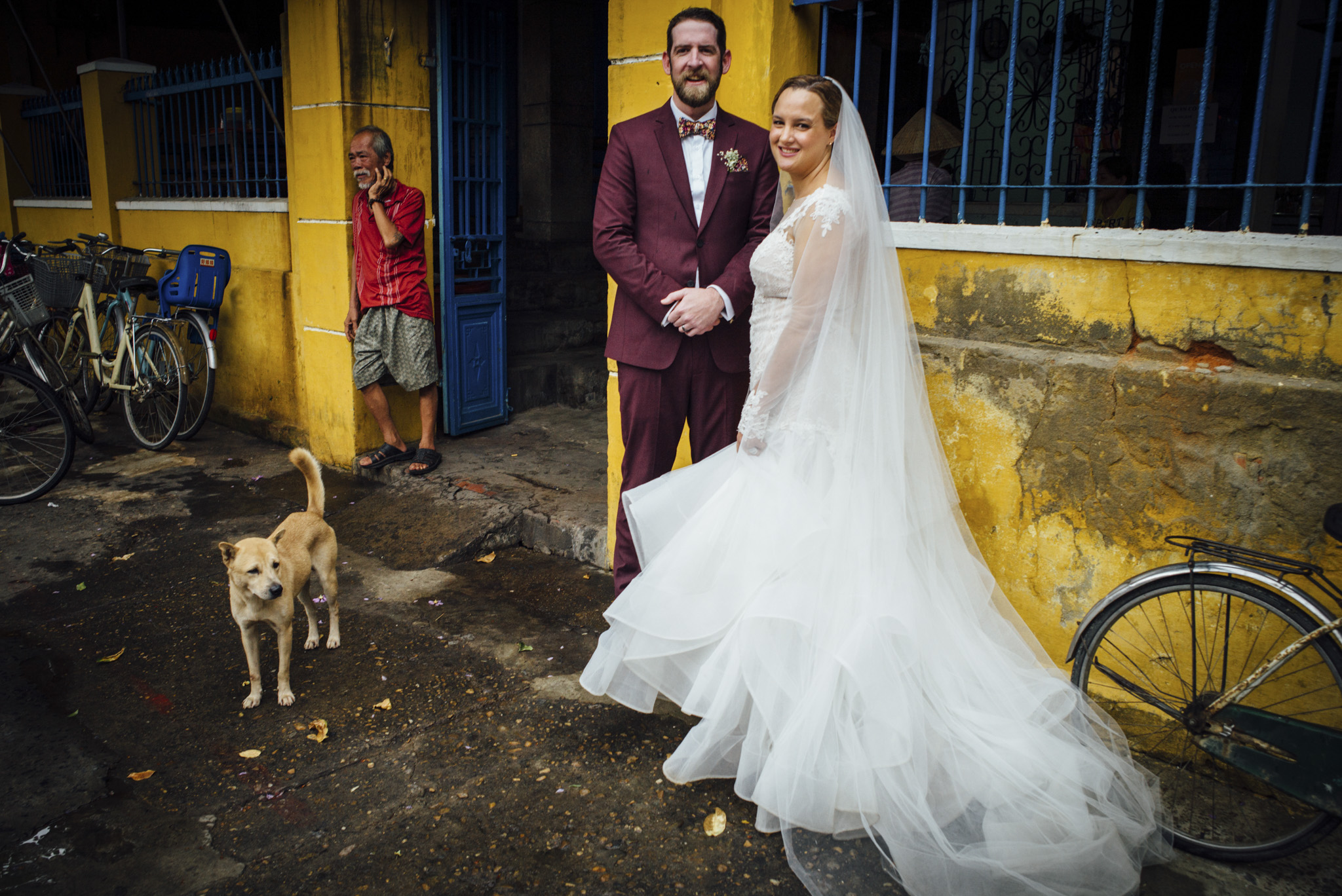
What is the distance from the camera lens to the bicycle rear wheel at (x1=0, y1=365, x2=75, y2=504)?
5500 mm

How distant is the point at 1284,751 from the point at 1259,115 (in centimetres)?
202

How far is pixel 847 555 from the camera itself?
284cm

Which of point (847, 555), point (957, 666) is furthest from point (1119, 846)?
point (847, 555)

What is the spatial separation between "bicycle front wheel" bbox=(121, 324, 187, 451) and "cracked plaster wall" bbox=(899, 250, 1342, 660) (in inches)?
218

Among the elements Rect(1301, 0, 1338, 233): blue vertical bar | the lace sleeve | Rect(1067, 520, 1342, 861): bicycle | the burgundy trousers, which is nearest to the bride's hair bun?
the lace sleeve

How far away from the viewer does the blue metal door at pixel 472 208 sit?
618 cm

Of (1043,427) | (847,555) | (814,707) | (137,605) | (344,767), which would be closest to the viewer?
(814,707)

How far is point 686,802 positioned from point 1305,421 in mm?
2302

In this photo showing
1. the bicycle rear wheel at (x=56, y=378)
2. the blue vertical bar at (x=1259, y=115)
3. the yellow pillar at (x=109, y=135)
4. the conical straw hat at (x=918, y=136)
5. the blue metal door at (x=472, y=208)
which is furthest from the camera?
the yellow pillar at (x=109, y=135)

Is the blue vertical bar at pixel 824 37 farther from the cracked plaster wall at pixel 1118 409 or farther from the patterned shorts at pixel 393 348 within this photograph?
the patterned shorts at pixel 393 348

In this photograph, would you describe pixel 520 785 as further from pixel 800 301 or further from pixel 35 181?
pixel 35 181

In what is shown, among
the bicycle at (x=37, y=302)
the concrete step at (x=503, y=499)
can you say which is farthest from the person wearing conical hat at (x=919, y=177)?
the bicycle at (x=37, y=302)

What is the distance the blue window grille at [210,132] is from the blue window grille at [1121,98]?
451cm

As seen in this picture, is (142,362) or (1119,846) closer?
(1119,846)
